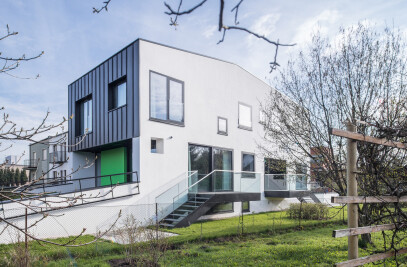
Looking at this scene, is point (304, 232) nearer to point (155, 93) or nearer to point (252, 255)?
point (252, 255)

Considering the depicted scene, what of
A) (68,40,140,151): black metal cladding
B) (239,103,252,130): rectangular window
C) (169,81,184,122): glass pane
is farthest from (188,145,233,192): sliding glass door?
(68,40,140,151): black metal cladding

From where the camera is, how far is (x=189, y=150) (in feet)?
49.8

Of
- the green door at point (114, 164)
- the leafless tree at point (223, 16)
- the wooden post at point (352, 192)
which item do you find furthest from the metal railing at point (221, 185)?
the leafless tree at point (223, 16)

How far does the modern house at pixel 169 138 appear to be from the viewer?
12703 mm

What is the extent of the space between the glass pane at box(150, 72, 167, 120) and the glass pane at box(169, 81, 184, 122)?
43cm

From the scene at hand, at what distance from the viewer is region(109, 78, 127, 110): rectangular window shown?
1417cm

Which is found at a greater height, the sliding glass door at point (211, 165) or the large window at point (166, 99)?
the large window at point (166, 99)

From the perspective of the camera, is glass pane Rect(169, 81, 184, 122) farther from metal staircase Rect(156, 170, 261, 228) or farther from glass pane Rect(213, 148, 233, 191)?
glass pane Rect(213, 148, 233, 191)

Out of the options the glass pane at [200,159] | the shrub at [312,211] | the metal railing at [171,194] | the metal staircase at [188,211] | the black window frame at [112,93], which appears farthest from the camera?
the glass pane at [200,159]

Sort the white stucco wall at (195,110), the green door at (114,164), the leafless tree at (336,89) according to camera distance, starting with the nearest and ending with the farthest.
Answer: the leafless tree at (336,89) < the white stucco wall at (195,110) < the green door at (114,164)

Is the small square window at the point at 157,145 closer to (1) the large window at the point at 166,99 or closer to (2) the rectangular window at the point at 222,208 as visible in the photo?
(1) the large window at the point at 166,99

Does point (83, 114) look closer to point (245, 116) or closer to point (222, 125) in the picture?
point (222, 125)

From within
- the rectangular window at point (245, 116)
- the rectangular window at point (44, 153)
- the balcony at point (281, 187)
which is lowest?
the balcony at point (281, 187)

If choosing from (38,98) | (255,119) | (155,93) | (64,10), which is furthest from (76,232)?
(255,119)
